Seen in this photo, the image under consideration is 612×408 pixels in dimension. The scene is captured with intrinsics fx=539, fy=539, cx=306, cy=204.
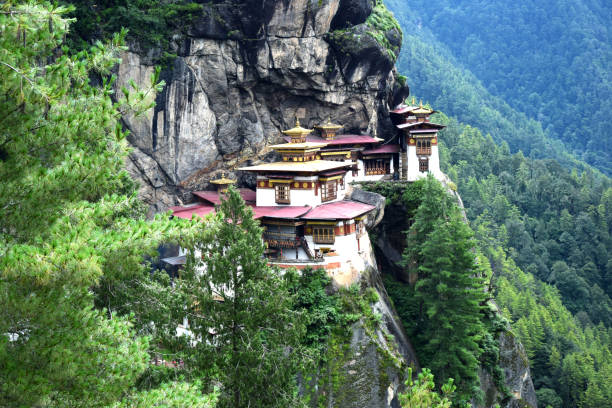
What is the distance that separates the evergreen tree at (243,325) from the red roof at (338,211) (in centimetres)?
1252

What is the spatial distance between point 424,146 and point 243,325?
26.3 metres

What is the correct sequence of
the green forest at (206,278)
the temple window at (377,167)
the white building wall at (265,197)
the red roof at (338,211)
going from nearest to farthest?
the green forest at (206,278)
the red roof at (338,211)
the white building wall at (265,197)
the temple window at (377,167)

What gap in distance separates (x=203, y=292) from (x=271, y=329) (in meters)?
2.18

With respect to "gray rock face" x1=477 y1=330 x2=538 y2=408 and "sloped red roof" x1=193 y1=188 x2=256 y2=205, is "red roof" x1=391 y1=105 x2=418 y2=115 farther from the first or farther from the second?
"gray rock face" x1=477 y1=330 x2=538 y2=408

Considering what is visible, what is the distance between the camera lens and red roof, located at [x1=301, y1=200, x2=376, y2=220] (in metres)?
28.1

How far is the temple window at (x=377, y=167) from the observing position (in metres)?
40.1

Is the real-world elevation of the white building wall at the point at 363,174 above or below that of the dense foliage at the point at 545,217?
above

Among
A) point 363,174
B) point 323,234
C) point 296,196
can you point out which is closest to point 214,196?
point 296,196

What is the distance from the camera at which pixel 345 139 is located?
126ft

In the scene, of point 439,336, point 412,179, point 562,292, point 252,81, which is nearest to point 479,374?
point 439,336

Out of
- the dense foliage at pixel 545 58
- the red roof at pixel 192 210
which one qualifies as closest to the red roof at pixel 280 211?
the red roof at pixel 192 210

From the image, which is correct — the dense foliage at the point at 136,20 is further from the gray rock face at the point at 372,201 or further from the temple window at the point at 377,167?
the temple window at the point at 377,167

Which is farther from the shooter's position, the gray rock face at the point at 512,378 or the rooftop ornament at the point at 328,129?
the rooftop ornament at the point at 328,129

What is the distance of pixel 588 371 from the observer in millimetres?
44156
